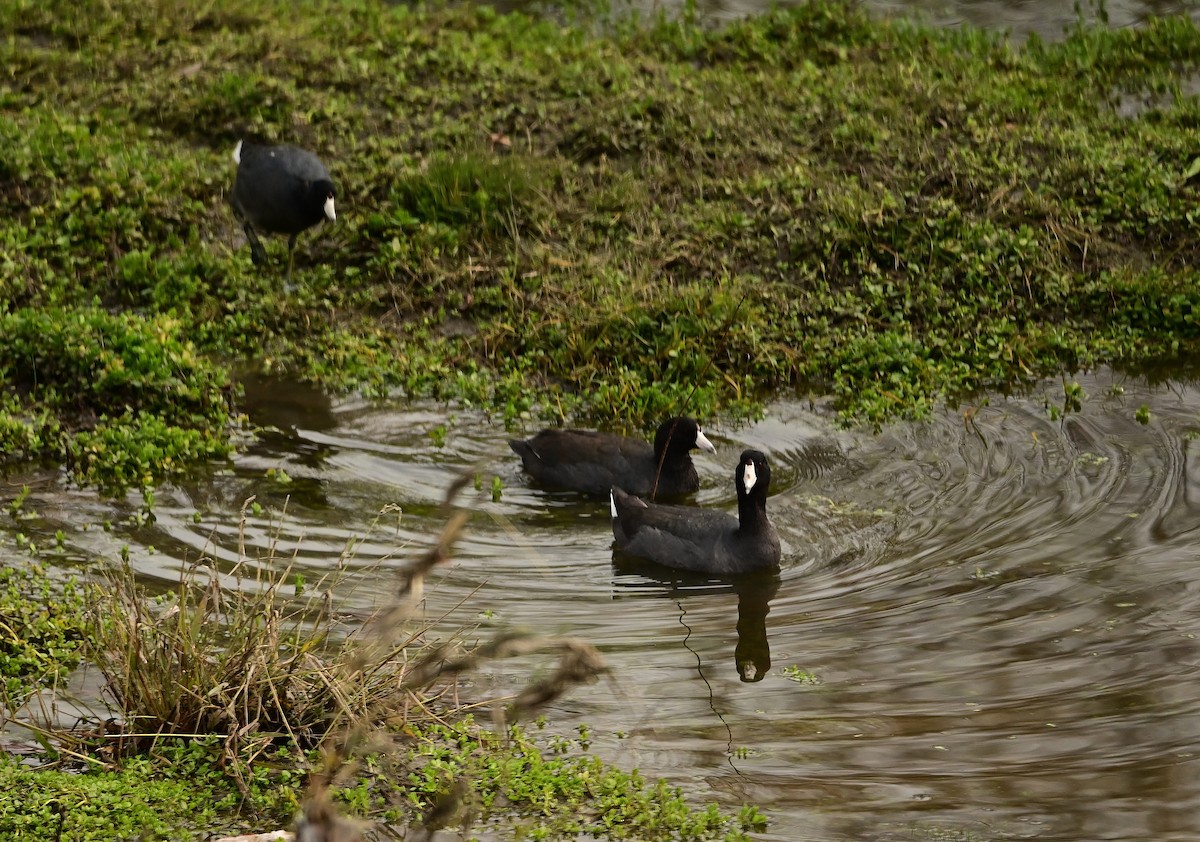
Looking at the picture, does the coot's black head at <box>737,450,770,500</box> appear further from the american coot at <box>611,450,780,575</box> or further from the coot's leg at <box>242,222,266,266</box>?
the coot's leg at <box>242,222,266,266</box>

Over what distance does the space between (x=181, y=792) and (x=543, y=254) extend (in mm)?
6499

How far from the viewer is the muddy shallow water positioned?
5371 mm

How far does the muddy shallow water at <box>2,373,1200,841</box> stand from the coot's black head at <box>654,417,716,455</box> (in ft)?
1.35

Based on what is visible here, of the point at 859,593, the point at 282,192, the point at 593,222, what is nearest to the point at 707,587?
the point at 859,593

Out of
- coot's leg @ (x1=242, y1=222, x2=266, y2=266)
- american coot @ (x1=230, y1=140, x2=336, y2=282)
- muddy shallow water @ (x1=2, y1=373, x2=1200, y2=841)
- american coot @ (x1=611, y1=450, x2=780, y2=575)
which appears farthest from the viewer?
coot's leg @ (x1=242, y1=222, x2=266, y2=266)

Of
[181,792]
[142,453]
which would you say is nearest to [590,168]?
[142,453]

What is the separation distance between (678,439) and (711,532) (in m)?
1.00

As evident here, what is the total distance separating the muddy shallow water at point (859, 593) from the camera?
5371 mm

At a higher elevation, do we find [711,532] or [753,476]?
[753,476]

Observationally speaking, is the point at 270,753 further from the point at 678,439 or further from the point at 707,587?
the point at 678,439

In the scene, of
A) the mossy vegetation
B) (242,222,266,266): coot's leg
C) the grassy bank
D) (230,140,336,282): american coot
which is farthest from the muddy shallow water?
(242,222,266,266): coot's leg

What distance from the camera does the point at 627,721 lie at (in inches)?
230

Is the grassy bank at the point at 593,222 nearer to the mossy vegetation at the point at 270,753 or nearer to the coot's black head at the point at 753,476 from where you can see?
the coot's black head at the point at 753,476

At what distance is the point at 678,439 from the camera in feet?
28.5
